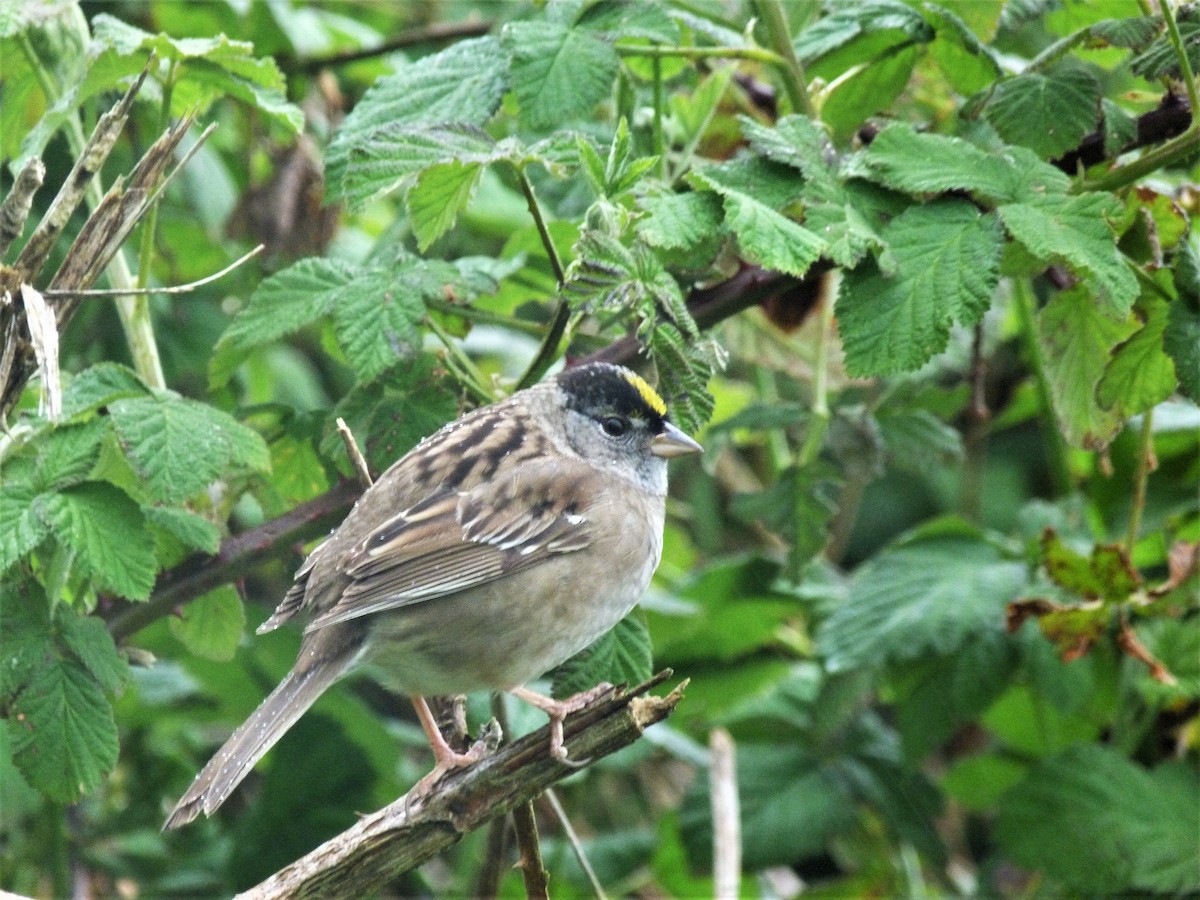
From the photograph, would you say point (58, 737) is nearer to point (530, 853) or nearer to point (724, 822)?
point (530, 853)

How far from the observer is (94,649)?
7.59ft

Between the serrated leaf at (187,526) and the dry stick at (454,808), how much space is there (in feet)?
1.84

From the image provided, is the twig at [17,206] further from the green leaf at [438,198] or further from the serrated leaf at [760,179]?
the serrated leaf at [760,179]

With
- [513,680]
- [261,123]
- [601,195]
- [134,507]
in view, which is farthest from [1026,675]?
[261,123]

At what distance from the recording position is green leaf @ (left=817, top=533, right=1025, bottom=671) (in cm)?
331

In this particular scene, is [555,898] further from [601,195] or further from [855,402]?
[601,195]

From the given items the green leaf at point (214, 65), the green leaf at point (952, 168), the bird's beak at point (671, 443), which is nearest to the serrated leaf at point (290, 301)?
the green leaf at point (214, 65)

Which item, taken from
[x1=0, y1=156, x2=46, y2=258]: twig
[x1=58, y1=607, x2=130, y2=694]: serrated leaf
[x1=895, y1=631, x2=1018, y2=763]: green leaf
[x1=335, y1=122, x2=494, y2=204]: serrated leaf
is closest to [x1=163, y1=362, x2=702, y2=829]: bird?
[x1=58, y1=607, x2=130, y2=694]: serrated leaf

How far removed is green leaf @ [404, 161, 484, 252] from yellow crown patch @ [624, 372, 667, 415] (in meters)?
0.48

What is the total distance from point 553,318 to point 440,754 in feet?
2.66

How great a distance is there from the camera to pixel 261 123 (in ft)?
14.6

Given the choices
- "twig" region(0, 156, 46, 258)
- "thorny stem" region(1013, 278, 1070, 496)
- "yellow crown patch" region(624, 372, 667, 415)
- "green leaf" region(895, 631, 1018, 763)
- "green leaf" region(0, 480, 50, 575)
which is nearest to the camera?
"green leaf" region(0, 480, 50, 575)

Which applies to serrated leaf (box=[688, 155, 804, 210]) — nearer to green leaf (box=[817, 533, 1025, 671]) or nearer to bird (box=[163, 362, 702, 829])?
bird (box=[163, 362, 702, 829])

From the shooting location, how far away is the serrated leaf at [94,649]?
2.29 metres
